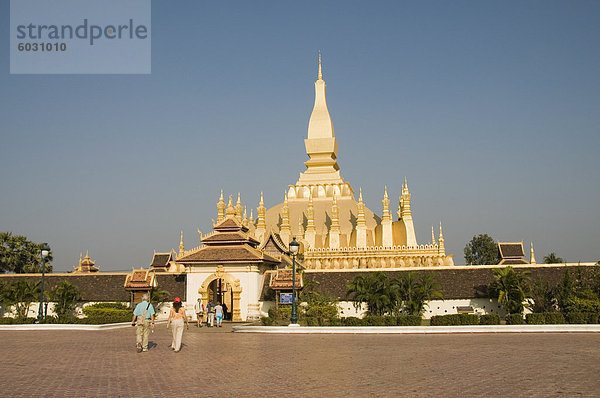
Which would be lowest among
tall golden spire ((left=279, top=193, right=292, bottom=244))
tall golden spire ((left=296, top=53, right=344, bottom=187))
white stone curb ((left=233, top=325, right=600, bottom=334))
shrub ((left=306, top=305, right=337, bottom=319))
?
white stone curb ((left=233, top=325, right=600, bottom=334))

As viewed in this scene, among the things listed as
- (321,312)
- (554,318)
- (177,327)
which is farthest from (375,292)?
(177,327)

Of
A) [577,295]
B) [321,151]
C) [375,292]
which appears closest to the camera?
[577,295]

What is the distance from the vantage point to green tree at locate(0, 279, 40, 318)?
32938 millimetres

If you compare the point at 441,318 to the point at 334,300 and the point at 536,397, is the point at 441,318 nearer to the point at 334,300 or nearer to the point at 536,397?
the point at 334,300

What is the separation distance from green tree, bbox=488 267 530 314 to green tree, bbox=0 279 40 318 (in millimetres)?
24933

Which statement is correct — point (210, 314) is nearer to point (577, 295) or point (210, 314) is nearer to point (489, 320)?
point (489, 320)

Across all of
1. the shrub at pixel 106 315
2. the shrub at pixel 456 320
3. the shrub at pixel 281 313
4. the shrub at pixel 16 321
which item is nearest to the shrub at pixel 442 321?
the shrub at pixel 456 320

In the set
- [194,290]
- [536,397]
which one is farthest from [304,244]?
[536,397]

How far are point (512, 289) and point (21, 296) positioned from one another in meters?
26.0

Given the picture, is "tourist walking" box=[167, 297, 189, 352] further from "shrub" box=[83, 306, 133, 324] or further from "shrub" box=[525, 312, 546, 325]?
"shrub" box=[525, 312, 546, 325]

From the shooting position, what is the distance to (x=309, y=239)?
179 ft

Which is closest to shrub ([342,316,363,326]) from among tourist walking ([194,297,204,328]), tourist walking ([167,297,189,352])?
tourist walking ([194,297,204,328])

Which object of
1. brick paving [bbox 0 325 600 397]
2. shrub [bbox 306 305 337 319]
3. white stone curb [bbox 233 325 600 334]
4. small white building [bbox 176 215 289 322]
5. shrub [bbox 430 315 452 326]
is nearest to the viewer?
brick paving [bbox 0 325 600 397]

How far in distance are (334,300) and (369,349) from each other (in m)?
12.3
